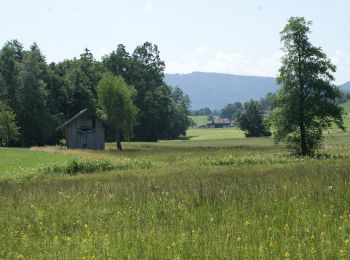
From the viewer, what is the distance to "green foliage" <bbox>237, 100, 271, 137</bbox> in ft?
440

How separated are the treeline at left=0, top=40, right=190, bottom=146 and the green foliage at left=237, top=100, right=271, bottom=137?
3060 cm

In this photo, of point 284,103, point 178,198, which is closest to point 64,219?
point 178,198

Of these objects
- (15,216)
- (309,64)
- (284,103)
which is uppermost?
(309,64)

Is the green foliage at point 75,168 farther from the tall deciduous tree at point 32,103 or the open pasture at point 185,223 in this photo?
the tall deciduous tree at point 32,103

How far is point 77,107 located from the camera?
91000 millimetres

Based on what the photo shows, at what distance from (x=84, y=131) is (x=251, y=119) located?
260ft

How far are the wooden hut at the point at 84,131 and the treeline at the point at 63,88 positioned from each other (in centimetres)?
876

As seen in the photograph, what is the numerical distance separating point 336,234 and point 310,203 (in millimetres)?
2619

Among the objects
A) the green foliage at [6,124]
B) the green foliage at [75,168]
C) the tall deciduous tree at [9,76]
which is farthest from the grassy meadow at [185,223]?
the tall deciduous tree at [9,76]

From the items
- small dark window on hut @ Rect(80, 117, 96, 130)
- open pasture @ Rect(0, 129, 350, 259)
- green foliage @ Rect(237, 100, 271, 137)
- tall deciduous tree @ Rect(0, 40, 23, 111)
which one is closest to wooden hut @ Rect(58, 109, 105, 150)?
small dark window on hut @ Rect(80, 117, 96, 130)

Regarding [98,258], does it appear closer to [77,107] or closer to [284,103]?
[284,103]

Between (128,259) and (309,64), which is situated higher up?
(309,64)

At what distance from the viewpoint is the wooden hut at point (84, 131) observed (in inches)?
2581

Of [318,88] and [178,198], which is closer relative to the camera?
[178,198]
